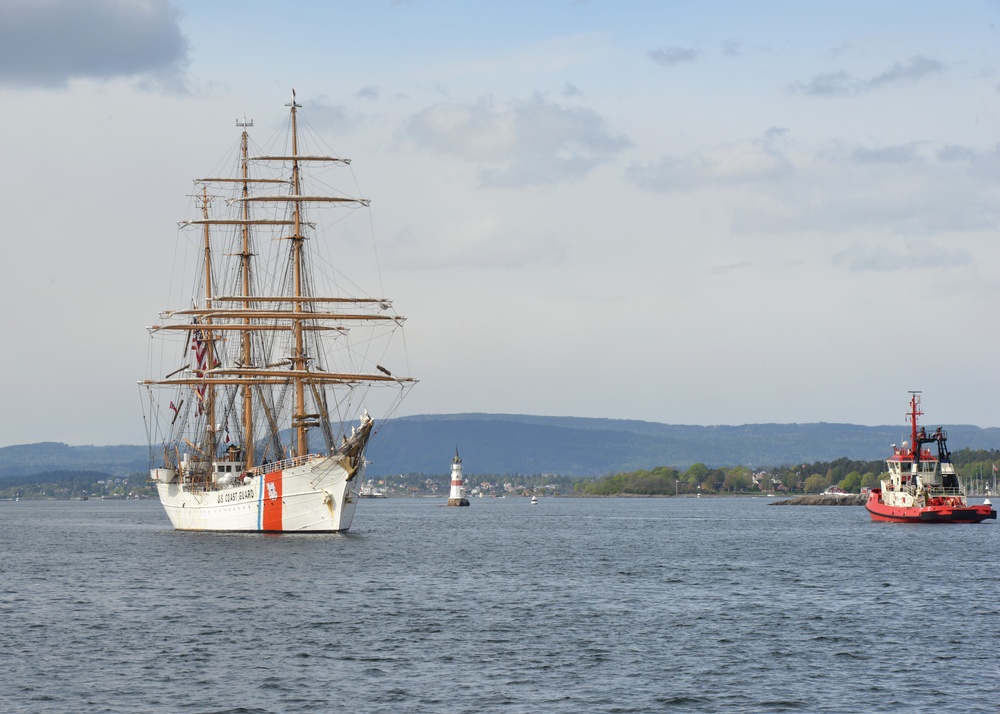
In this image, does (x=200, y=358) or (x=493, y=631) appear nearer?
(x=493, y=631)

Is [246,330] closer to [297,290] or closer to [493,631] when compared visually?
[297,290]

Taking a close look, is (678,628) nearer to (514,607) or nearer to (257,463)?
(514,607)

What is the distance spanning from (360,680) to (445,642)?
733 centimetres

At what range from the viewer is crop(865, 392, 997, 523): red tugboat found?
123312 mm

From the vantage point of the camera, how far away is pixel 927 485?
125 meters

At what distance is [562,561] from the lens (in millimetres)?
81312

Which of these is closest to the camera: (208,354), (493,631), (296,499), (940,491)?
(493,631)

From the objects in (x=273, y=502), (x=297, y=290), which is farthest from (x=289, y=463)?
(x=297, y=290)

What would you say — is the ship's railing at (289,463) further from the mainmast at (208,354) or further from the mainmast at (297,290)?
the mainmast at (208,354)

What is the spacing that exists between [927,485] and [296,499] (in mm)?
65238

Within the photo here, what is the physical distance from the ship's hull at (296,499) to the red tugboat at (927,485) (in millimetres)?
57542

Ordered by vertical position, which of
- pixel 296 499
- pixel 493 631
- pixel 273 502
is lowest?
pixel 493 631

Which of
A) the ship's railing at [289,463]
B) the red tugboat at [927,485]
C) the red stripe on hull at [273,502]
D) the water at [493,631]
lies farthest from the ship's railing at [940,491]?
the red stripe on hull at [273,502]

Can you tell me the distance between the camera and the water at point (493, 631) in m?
35.8
